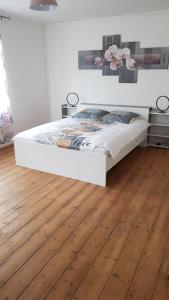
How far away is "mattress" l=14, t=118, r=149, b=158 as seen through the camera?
3.01m

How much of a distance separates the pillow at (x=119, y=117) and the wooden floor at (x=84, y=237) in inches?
43.5

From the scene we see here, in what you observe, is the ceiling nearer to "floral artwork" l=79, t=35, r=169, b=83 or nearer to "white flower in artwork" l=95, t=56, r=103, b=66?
"floral artwork" l=79, t=35, r=169, b=83

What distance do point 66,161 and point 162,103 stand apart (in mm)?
2279

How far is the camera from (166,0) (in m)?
3.39

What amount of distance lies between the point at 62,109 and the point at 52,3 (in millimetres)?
2844

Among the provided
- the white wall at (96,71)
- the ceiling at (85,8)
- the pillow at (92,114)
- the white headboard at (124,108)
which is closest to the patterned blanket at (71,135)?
the pillow at (92,114)

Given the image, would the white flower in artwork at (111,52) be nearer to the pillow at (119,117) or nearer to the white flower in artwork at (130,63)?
the white flower in artwork at (130,63)

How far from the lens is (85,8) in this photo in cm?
384

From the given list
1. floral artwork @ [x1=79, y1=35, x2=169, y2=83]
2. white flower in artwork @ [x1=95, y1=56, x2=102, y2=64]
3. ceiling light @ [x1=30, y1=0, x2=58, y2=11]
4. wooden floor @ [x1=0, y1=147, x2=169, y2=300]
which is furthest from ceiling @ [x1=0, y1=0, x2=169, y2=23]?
wooden floor @ [x1=0, y1=147, x2=169, y2=300]

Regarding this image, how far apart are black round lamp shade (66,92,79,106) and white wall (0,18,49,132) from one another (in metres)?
0.55

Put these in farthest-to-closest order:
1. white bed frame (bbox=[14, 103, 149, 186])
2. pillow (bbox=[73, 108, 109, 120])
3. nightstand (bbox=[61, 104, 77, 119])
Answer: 1. nightstand (bbox=[61, 104, 77, 119])
2. pillow (bbox=[73, 108, 109, 120])
3. white bed frame (bbox=[14, 103, 149, 186])

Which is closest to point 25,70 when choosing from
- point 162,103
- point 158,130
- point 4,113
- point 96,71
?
point 4,113

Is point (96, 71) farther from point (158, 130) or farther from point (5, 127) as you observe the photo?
point (5, 127)

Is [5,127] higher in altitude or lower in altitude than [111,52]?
lower
